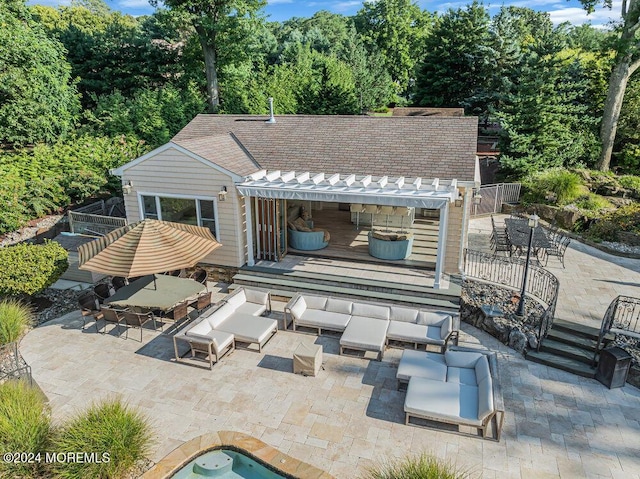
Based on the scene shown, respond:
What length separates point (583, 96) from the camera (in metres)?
26.4

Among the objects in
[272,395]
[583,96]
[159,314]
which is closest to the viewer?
[272,395]

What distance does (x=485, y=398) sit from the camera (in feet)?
24.5

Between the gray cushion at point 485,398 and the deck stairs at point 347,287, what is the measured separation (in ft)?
11.8

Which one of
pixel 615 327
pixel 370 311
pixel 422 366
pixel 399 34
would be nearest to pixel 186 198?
pixel 370 311

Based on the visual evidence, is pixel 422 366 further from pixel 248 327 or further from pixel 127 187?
pixel 127 187

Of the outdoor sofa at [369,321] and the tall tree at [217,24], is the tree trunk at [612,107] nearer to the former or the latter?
the outdoor sofa at [369,321]

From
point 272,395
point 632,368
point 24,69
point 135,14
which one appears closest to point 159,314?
point 272,395

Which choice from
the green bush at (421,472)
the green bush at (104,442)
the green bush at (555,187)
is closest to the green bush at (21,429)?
the green bush at (104,442)

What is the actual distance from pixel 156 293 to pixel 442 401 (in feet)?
24.2

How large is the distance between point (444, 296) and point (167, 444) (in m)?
7.71

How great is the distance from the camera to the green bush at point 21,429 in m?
6.36

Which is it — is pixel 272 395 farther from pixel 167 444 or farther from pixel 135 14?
pixel 135 14

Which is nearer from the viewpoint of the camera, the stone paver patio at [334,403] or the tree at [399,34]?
the stone paver patio at [334,403]

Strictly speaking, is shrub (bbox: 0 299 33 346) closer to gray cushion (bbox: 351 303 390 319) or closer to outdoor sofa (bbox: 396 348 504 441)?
gray cushion (bbox: 351 303 390 319)
